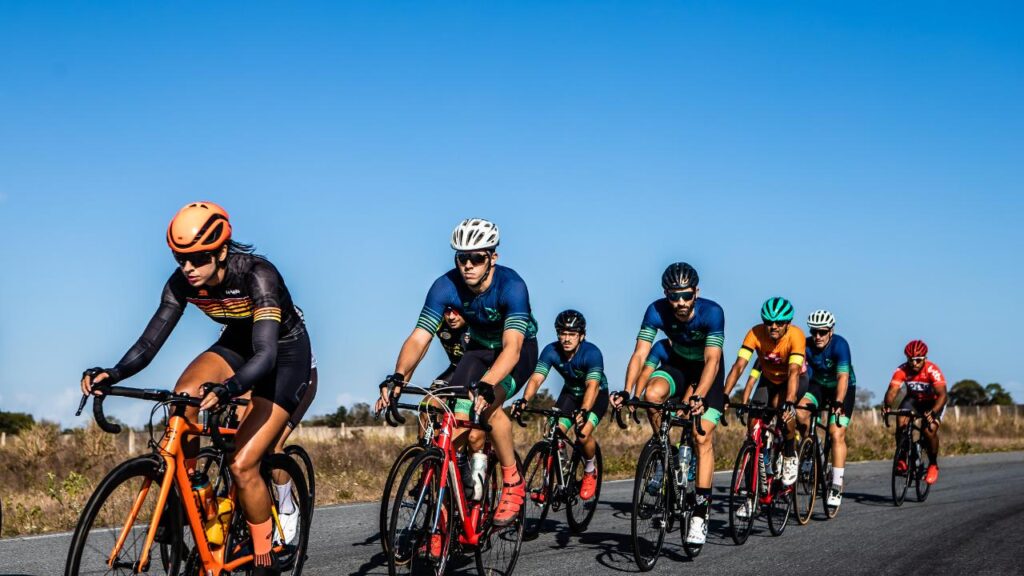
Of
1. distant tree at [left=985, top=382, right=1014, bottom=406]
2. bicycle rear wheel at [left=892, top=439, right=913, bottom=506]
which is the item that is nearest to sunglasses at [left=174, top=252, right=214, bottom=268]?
bicycle rear wheel at [left=892, top=439, right=913, bottom=506]

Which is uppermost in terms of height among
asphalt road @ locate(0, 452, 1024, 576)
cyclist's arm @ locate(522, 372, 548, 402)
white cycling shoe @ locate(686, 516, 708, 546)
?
cyclist's arm @ locate(522, 372, 548, 402)

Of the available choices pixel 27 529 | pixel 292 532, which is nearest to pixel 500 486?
pixel 292 532

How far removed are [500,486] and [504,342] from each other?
134 centimetres

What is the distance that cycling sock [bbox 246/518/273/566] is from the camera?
620 cm

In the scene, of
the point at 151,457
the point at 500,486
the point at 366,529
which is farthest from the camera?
the point at 366,529

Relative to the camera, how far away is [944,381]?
49.4 feet

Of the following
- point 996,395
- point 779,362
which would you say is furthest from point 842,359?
point 996,395

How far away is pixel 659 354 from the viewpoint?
34.9 feet

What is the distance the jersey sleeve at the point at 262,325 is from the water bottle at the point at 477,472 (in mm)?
1804

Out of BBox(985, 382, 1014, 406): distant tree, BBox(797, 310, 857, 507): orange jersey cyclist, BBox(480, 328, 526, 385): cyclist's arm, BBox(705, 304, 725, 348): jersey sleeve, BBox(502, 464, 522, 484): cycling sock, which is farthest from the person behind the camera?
BBox(985, 382, 1014, 406): distant tree

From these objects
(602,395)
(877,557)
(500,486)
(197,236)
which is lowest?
(877,557)

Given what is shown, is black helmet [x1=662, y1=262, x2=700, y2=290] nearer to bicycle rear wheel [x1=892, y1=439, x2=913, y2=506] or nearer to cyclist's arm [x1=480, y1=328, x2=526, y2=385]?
cyclist's arm [x1=480, y1=328, x2=526, y2=385]

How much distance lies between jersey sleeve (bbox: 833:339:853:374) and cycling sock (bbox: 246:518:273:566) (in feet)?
28.8

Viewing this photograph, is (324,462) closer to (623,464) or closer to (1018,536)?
(623,464)
